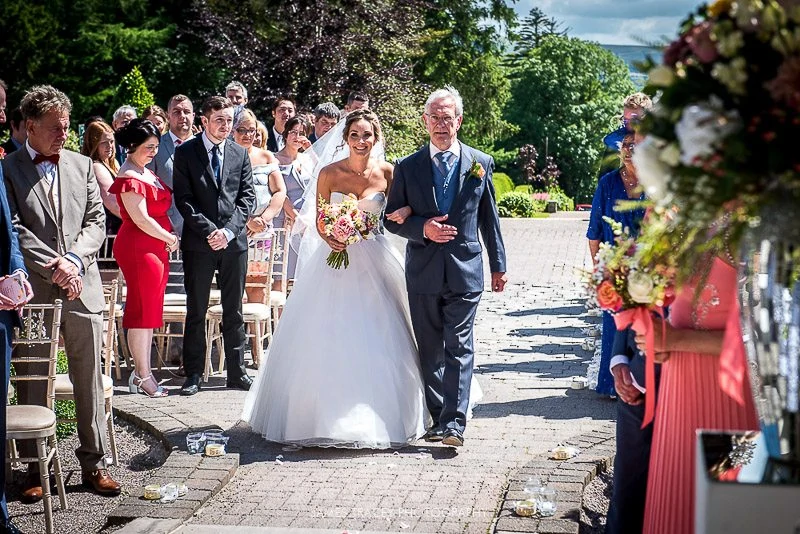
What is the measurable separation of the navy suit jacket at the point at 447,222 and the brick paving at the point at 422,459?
1.15 m

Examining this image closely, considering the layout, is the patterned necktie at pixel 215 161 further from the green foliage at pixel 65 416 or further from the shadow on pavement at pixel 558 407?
the shadow on pavement at pixel 558 407

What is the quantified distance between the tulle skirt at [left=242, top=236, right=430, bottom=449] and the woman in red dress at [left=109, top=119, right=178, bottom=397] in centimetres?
146

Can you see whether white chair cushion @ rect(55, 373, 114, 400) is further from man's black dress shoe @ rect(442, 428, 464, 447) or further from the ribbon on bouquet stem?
the ribbon on bouquet stem

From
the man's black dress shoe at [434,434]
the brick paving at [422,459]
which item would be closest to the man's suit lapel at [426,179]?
the man's black dress shoe at [434,434]

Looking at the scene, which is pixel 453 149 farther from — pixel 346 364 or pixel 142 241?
pixel 142 241

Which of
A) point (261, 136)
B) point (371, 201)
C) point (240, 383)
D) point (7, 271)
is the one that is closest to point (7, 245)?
point (7, 271)

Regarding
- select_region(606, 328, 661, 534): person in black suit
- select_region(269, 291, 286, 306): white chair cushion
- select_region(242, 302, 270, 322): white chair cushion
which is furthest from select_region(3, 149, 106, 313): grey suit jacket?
select_region(269, 291, 286, 306): white chair cushion

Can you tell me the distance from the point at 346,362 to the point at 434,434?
0.79 meters

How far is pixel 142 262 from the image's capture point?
908 centimetres

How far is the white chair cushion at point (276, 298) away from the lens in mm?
10844

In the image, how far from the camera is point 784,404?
2998 millimetres

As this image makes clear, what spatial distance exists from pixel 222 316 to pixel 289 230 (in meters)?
1.70

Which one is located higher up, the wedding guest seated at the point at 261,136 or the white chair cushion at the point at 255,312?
the wedding guest seated at the point at 261,136

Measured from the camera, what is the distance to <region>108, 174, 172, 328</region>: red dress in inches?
356
